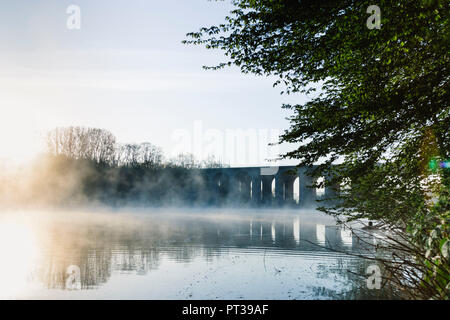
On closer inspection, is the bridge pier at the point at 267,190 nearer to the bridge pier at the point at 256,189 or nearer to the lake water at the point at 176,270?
the bridge pier at the point at 256,189

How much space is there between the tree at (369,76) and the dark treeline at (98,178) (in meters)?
58.1

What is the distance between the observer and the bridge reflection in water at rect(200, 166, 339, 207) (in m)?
62.7

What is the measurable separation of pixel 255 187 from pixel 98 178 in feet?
86.7

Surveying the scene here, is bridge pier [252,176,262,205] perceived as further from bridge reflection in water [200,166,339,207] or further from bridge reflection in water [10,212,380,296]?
bridge reflection in water [10,212,380,296]

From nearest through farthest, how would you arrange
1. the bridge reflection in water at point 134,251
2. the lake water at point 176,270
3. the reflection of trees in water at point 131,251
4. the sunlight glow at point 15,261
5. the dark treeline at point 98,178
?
the lake water at point 176,270 → the sunlight glow at point 15,261 → the reflection of trees in water at point 131,251 → the bridge reflection in water at point 134,251 → the dark treeline at point 98,178

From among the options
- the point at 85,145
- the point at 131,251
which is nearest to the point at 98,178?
the point at 85,145

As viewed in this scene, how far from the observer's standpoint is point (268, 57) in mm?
6824

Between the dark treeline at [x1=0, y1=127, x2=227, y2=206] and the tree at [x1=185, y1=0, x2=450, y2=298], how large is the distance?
58.1m

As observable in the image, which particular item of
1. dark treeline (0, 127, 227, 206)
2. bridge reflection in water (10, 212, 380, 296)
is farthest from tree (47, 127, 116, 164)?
bridge reflection in water (10, 212, 380, 296)

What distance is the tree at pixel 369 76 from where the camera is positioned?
18.5 feet

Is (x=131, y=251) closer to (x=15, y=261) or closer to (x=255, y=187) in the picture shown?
(x=15, y=261)

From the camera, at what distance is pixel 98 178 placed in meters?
63.5

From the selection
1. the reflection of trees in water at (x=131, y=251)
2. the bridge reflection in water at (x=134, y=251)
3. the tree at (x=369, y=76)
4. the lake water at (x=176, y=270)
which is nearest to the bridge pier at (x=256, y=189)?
the reflection of trees in water at (x=131, y=251)
